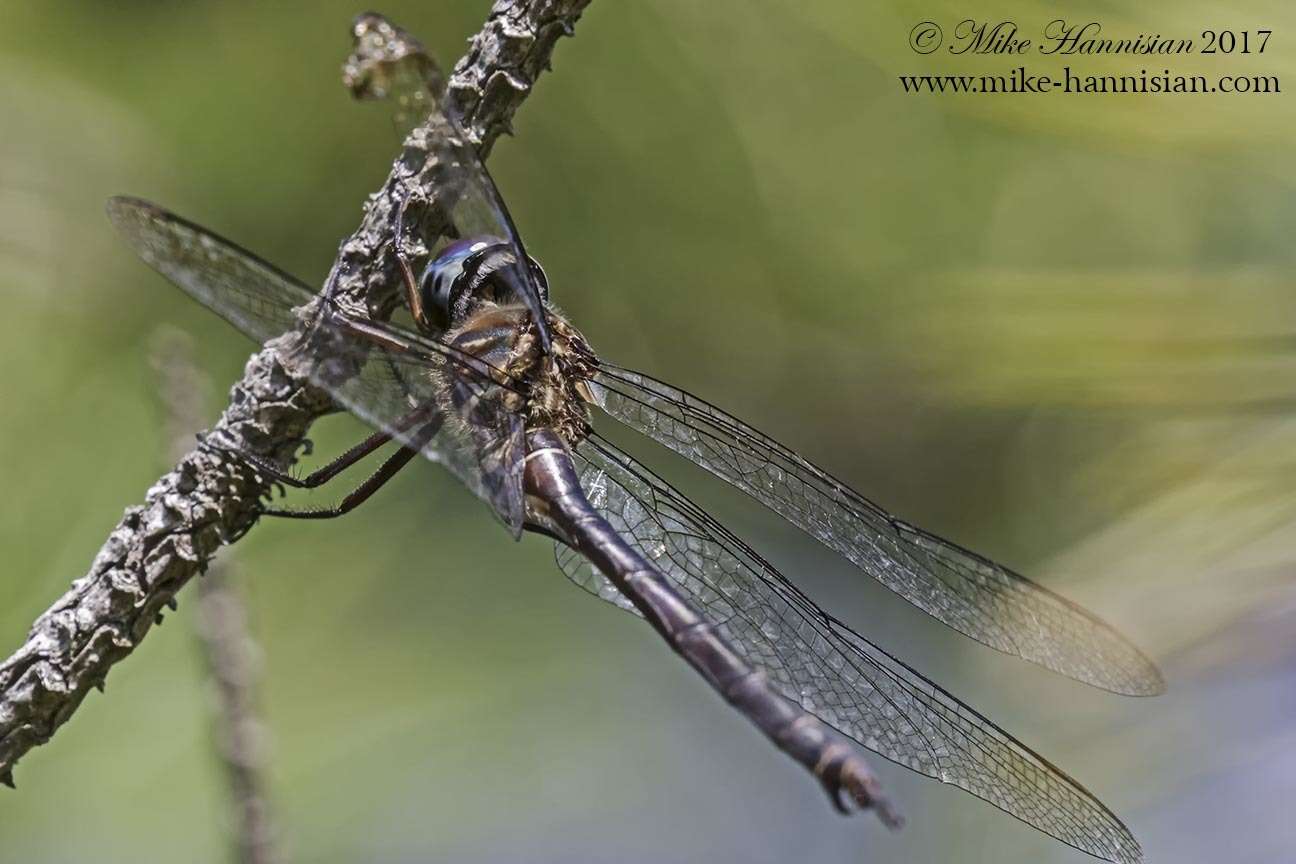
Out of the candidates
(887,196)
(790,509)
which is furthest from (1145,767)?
(887,196)

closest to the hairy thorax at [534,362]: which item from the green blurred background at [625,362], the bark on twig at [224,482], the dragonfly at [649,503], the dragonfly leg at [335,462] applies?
the dragonfly at [649,503]

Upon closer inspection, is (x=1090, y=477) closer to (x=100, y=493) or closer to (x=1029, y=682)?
(x=1029, y=682)

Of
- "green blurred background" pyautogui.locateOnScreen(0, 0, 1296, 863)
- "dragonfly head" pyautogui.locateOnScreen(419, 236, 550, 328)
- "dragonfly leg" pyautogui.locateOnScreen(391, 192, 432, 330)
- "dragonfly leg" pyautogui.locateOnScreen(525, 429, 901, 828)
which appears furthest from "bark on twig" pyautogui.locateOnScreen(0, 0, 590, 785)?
"green blurred background" pyautogui.locateOnScreen(0, 0, 1296, 863)

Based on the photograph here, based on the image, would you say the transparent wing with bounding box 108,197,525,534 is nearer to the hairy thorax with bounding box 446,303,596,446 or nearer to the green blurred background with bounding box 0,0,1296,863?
the hairy thorax with bounding box 446,303,596,446

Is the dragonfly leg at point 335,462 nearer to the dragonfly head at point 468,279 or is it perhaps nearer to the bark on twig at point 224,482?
the bark on twig at point 224,482

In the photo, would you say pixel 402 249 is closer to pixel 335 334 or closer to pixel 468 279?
pixel 335 334

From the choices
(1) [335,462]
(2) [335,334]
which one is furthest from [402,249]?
(1) [335,462]
